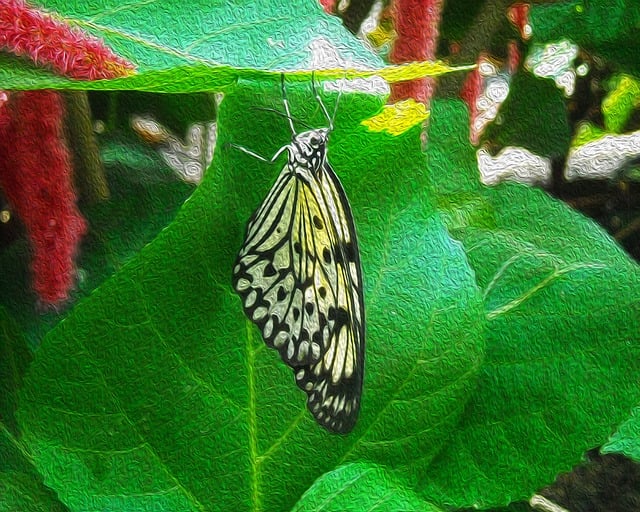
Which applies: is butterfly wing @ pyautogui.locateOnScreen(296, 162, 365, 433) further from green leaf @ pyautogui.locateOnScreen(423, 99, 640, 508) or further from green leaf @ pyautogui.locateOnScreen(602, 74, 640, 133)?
green leaf @ pyautogui.locateOnScreen(602, 74, 640, 133)

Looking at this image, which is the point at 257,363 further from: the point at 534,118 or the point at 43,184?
the point at 534,118

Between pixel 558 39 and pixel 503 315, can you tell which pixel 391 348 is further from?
pixel 558 39

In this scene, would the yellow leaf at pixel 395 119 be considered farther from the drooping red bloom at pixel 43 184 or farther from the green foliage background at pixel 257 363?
the drooping red bloom at pixel 43 184

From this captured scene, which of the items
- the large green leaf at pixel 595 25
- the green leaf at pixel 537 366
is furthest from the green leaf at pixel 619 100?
the green leaf at pixel 537 366

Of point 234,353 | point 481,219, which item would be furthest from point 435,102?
point 234,353

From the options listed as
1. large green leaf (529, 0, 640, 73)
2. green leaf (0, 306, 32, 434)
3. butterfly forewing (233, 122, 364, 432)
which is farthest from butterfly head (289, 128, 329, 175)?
large green leaf (529, 0, 640, 73)

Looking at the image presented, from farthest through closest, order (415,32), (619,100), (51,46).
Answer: (619,100), (415,32), (51,46)

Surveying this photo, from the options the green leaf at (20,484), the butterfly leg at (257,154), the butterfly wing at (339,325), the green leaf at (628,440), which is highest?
the butterfly leg at (257,154)

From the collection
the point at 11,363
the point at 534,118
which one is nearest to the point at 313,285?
the point at 11,363
